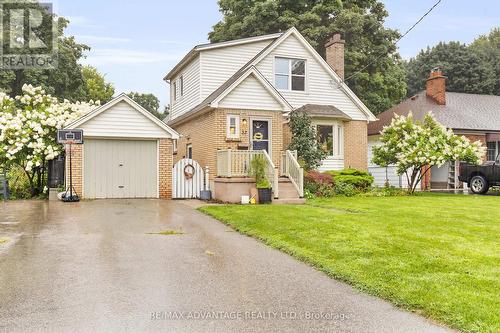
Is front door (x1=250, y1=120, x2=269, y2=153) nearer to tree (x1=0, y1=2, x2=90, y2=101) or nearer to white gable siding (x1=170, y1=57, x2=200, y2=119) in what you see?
white gable siding (x1=170, y1=57, x2=200, y2=119)

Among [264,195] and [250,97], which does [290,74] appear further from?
[264,195]

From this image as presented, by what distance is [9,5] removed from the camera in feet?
110

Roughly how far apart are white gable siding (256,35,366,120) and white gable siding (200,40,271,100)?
1.38 metres

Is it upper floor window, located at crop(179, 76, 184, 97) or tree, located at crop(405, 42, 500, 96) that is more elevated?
tree, located at crop(405, 42, 500, 96)

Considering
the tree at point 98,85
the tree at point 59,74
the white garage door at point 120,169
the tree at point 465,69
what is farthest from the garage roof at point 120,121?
the tree at point 98,85

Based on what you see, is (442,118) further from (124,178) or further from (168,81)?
(124,178)

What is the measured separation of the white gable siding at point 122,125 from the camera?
54.4 feet

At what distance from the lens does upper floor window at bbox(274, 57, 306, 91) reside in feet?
70.8

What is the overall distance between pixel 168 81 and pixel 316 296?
76.4ft

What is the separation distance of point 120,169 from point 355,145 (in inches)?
438

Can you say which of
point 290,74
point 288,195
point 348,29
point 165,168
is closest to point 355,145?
point 290,74

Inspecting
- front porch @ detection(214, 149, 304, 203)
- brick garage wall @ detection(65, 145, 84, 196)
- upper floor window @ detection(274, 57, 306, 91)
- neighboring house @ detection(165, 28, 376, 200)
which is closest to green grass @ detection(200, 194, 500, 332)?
front porch @ detection(214, 149, 304, 203)

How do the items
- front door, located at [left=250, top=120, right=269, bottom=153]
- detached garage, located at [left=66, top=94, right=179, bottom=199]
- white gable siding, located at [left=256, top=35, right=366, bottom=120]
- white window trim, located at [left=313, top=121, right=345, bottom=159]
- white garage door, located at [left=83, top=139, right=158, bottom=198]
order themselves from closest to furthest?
detached garage, located at [left=66, top=94, right=179, bottom=199] → white garage door, located at [left=83, top=139, right=158, bottom=198] → front door, located at [left=250, top=120, right=269, bottom=153] → white gable siding, located at [left=256, top=35, right=366, bottom=120] → white window trim, located at [left=313, top=121, right=345, bottom=159]

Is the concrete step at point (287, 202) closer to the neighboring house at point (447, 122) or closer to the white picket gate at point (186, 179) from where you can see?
the white picket gate at point (186, 179)
